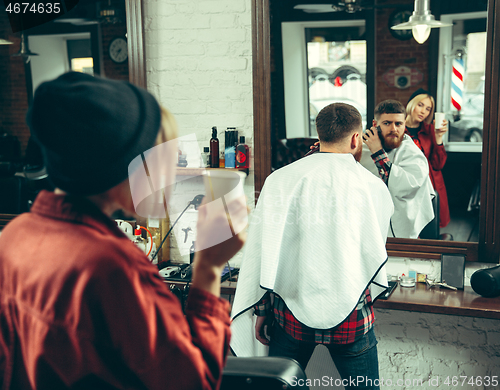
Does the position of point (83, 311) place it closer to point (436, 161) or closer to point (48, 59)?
point (436, 161)

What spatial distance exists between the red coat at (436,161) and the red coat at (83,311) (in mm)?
1913

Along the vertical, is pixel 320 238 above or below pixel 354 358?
above

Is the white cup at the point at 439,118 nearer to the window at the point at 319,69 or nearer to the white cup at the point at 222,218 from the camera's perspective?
the window at the point at 319,69

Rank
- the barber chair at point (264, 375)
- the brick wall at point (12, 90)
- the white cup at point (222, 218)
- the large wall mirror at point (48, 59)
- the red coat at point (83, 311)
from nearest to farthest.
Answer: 1. the red coat at point (83, 311)
2. the white cup at point (222, 218)
3. the barber chair at point (264, 375)
4. the large wall mirror at point (48, 59)
5. the brick wall at point (12, 90)

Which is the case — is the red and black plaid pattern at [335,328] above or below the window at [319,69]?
below

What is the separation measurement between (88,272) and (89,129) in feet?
0.67

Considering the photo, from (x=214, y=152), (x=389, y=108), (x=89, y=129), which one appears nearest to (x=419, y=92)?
(x=389, y=108)

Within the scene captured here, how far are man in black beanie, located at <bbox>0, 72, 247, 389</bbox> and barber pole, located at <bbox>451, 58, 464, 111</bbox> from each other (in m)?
1.83

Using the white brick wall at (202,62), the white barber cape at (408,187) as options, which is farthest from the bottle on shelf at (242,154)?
the white barber cape at (408,187)

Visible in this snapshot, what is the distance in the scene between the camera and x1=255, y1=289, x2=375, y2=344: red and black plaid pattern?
5.69 ft

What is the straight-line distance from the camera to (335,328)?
67.6 inches

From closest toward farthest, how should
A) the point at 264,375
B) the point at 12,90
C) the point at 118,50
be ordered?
the point at 264,375, the point at 118,50, the point at 12,90

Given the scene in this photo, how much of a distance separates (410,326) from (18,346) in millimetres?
2189

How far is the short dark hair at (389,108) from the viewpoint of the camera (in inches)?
89.9
